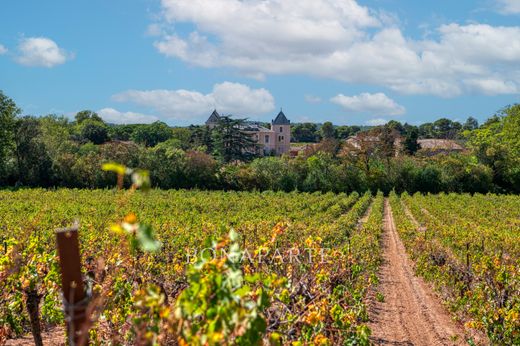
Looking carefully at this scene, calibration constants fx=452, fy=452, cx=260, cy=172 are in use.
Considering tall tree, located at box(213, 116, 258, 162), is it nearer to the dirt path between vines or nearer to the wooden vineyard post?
the dirt path between vines

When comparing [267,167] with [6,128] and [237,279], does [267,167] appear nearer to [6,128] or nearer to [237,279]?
[6,128]

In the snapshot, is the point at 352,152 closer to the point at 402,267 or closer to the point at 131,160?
the point at 131,160

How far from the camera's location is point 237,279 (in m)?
1.96

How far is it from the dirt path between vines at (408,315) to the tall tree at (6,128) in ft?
113

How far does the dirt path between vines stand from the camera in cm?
781

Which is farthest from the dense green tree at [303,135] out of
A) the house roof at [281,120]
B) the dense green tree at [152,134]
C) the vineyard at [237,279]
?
the vineyard at [237,279]

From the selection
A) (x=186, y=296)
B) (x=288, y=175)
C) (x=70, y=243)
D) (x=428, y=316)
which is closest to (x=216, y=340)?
(x=186, y=296)

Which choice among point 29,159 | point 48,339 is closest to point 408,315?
point 48,339

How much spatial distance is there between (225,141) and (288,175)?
A: 64.6ft

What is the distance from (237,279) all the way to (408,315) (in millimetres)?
8125

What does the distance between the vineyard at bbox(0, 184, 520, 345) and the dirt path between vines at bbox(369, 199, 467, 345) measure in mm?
301

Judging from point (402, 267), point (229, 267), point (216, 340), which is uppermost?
point (229, 267)

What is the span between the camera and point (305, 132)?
391ft

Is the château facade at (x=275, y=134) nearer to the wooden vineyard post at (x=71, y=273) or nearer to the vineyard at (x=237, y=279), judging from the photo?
the vineyard at (x=237, y=279)
